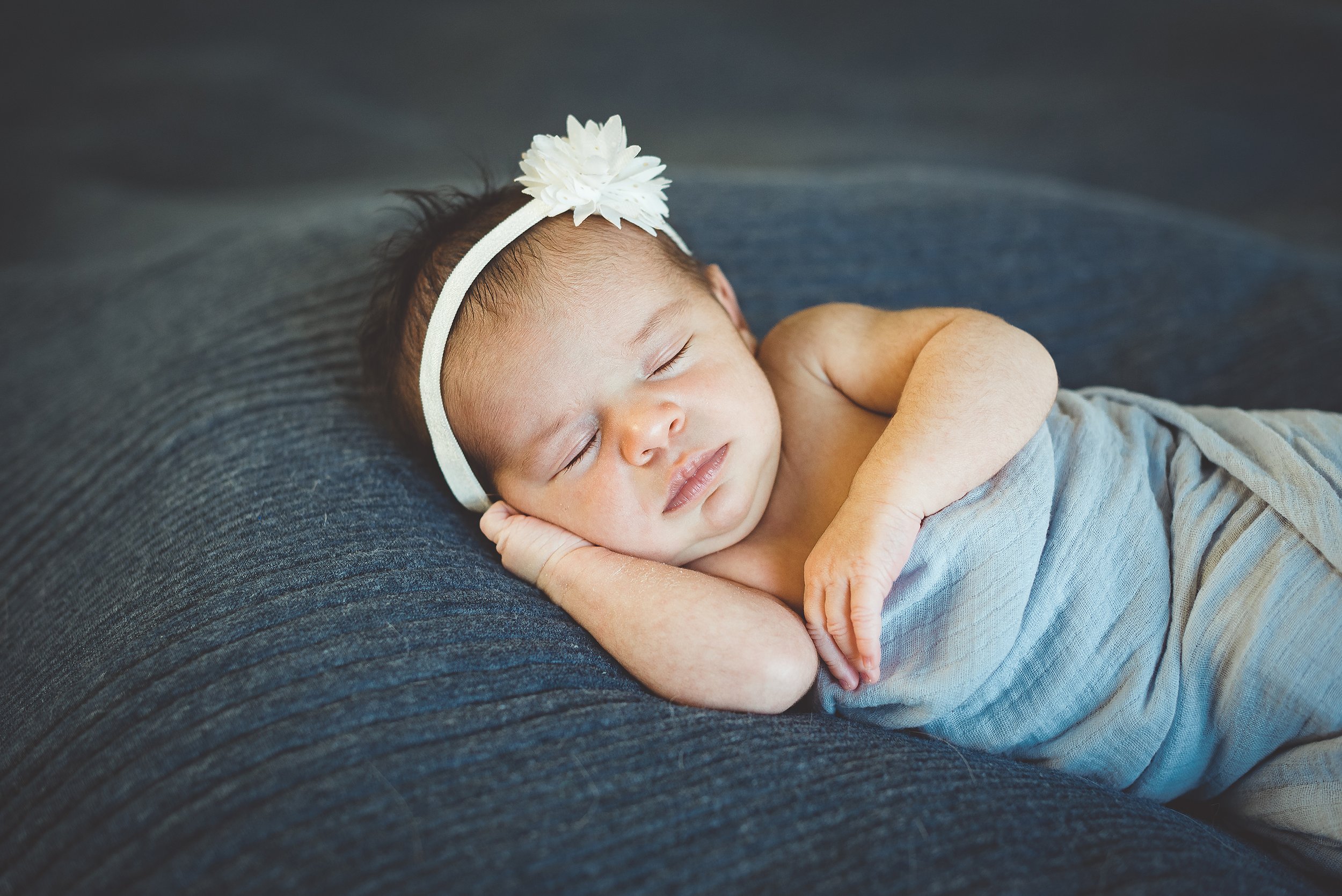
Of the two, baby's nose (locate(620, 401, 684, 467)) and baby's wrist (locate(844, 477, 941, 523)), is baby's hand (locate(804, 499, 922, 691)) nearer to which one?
baby's wrist (locate(844, 477, 941, 523))

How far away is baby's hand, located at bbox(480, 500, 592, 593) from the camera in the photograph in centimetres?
105

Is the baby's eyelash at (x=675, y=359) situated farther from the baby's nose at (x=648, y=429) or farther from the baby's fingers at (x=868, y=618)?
the baby's fingers at (x=868, y=618)

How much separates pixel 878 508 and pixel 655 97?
6.13ft

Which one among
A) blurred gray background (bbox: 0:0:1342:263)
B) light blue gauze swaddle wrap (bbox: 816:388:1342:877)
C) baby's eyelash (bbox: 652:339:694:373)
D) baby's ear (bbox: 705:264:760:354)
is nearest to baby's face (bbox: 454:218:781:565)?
baby's eyelash (bbox: 652:339:694:373)

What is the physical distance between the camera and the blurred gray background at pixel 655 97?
2092 mm

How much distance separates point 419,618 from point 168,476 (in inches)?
19.4

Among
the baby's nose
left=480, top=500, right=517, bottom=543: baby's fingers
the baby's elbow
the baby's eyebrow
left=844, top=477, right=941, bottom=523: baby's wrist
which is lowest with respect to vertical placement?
the baby's elbow

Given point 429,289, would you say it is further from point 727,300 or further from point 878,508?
point 878,508

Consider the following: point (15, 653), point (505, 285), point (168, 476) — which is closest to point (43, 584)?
point (15, 653)

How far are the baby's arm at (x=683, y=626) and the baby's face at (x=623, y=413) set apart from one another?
0.06 meters

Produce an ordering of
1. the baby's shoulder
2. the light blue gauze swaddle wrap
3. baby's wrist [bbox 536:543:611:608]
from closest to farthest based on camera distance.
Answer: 1. the light blue gauze swaddle wrap
2. baby's wrist [bbox 536:543:611:608]
3. the baby's shoulder

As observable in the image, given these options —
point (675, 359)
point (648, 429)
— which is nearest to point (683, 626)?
point (648, 429)

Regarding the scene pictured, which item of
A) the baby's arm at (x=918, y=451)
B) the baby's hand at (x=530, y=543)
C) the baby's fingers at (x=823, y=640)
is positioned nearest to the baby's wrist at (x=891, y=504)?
the baby's arm at (x=918, y=451)

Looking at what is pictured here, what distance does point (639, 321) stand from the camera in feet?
3.47
